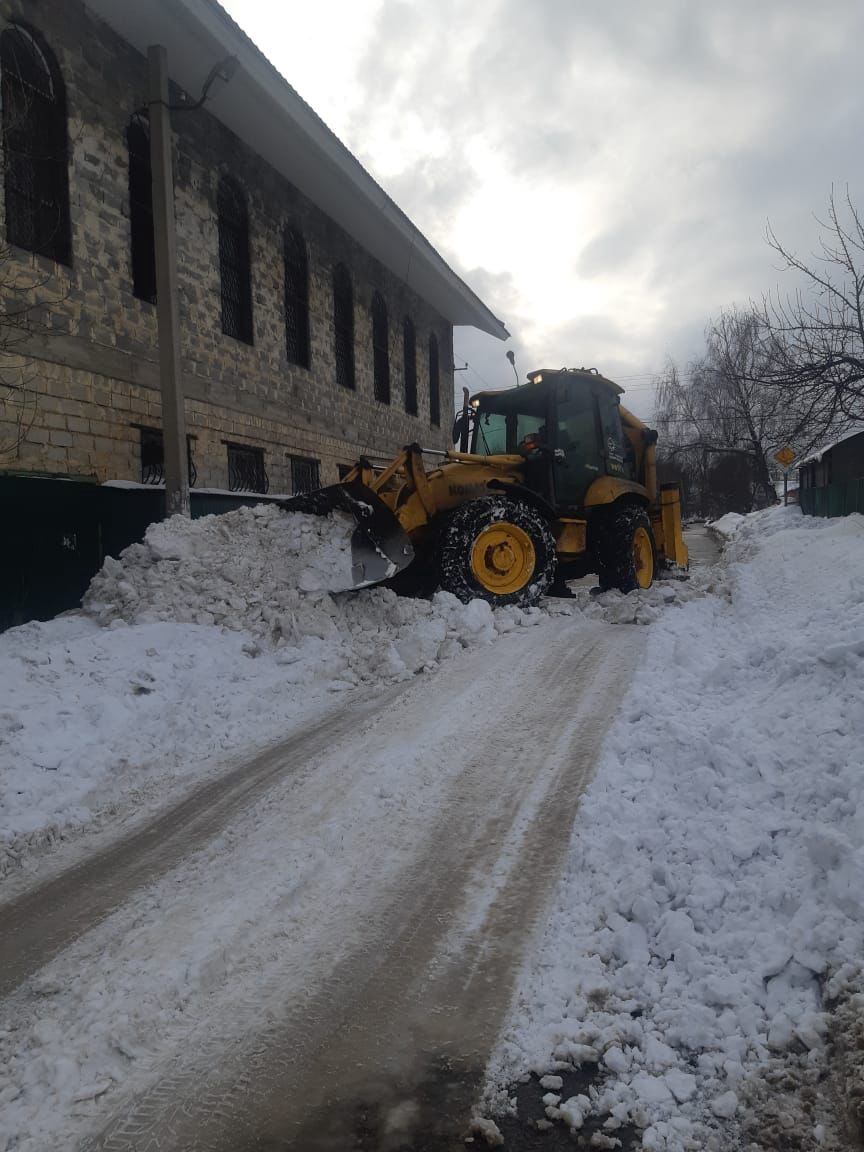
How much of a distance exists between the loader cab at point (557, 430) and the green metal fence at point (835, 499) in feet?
38.5

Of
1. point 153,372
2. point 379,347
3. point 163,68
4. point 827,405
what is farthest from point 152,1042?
point 379,347

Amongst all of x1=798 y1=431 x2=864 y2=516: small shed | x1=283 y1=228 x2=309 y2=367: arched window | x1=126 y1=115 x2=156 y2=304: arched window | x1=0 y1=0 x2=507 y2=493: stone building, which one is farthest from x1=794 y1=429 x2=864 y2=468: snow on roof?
x1=126 y1=115 x2=156 y2=304: arched window

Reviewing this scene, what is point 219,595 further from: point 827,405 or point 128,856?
point 827,405

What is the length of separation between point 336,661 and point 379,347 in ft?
46.5

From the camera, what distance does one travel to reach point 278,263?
13656 millimetres

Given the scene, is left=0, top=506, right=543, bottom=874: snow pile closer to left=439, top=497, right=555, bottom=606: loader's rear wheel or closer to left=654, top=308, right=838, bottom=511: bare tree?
left=439, top=497, right=555, bottom=606: loader's rear wheel

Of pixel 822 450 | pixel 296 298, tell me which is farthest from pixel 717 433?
pixel 296 298

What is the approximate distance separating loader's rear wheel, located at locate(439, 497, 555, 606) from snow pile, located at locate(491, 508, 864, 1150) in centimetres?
308

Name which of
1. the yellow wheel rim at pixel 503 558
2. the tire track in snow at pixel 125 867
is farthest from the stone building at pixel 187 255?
the yellow wheel rim at pixel 503 558

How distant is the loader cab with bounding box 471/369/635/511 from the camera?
856 centimetres

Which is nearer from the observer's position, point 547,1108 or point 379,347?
point 547,1108

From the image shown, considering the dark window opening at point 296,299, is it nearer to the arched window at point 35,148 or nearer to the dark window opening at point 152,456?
the dark window opening at point 152,456

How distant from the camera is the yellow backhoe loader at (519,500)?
7.22 m

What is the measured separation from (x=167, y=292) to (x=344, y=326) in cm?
737
